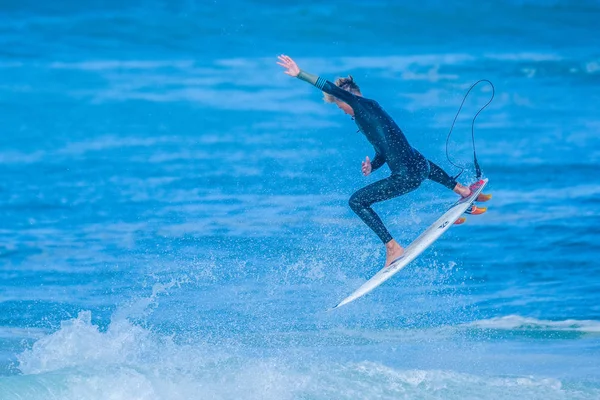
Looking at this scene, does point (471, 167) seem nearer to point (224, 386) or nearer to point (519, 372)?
point (519, 372)

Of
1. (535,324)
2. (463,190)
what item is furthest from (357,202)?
(535,324)

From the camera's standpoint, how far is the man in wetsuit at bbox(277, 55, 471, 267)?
4801mm

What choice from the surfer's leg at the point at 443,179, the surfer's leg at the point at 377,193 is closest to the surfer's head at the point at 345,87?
the surfer's leg at the point at 377,193

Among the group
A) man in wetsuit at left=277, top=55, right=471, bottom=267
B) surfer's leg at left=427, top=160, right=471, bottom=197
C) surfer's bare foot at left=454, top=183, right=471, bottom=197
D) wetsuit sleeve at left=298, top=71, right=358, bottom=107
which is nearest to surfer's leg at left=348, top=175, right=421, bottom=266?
man in wetsuit at left=277, top=55, right=471, bottom=267

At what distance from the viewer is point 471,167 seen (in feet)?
24.5

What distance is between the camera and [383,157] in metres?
5.02

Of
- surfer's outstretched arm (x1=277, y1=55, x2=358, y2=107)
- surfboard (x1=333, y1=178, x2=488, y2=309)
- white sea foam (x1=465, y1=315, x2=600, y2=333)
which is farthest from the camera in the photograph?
white sea foam (x1=465, y1=315, x2=600, y2=333)

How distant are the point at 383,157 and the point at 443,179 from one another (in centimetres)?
55

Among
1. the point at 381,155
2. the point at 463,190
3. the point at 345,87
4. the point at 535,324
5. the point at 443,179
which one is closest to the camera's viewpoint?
the point at 345,87

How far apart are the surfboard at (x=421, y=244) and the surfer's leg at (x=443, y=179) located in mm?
48

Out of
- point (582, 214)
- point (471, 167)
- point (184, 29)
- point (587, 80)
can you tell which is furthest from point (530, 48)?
point (184, 29)

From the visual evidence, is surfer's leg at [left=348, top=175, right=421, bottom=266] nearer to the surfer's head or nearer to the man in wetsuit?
the man in wetsuit

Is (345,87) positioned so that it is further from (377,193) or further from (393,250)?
(393,250)

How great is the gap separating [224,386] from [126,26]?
3.19 m
